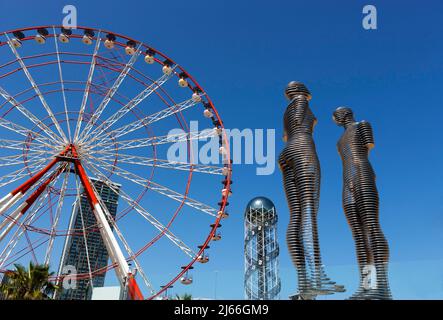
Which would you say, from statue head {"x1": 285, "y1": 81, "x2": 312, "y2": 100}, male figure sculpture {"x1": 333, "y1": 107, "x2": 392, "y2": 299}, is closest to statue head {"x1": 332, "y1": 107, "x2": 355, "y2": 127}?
male figure sculpture {"x1": 333, "y1": 107, "x2": 392, "y2": 299}

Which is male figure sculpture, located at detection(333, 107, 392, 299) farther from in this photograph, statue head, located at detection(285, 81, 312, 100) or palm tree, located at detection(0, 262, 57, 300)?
palm tree, located at detection(0, 262, 57, 300)

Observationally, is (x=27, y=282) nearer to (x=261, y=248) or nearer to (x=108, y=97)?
(x=108, y=97)

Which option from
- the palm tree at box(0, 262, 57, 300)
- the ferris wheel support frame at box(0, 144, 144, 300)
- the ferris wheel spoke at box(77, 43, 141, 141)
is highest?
the ferris wheel spoke at box(77, 43, 141, 141)

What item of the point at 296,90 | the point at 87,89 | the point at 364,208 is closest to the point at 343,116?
the point at 296,90

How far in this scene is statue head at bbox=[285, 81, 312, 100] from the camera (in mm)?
34406

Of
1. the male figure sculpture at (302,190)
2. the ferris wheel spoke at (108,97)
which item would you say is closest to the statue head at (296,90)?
the male figure sculpture at (302,190)

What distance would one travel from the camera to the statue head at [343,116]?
3575 centimetres

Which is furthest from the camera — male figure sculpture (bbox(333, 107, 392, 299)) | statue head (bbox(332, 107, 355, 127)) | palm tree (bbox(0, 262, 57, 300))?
statue head (bbox(332, 107, 355, 127))

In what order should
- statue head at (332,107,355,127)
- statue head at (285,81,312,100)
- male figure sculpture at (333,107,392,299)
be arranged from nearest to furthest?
male figure sculpture at (333,107,392,299), statue head at (285,81,312,100), statue head at (332,107,355,127)

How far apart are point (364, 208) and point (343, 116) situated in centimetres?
860

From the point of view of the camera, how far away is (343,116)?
118ft

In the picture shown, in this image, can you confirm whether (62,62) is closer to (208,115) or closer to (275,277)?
(208,115)

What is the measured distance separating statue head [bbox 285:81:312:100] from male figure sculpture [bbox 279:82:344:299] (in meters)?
0.17
